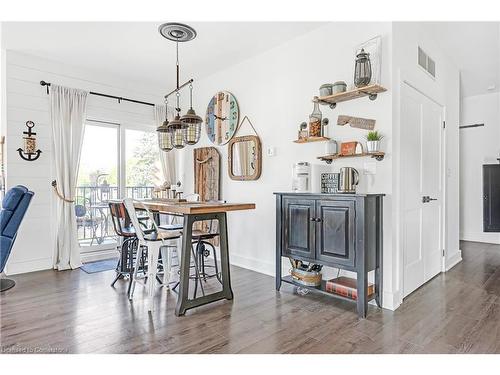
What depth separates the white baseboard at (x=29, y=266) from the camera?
3945 millimetres

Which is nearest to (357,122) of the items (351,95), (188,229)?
(351,95)

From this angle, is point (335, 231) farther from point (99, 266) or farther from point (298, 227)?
point (99, 266)

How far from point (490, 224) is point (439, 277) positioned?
9.65ft

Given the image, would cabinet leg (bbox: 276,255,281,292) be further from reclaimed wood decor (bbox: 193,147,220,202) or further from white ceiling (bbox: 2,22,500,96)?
white ceiling (bbox: 2,22,500,96)

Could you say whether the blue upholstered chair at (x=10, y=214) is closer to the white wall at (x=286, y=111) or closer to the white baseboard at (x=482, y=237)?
the white wall at (x=286, y=111)

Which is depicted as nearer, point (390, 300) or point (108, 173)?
point (390, 300)

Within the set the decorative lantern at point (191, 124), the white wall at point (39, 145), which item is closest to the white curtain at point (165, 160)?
the white wall at point (39, 145)

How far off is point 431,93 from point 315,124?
4.87 feet

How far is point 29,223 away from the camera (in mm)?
4129

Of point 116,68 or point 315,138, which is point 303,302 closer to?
point 315,138

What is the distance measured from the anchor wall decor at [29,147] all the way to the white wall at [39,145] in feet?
0.17

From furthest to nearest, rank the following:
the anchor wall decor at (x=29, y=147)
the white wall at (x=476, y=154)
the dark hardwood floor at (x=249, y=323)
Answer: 1. the white wall at (x=476, y=154)
2. the anchor wall decor at (x=29, y=147)
3. the dark hardwood floor at (x=249, y=323)

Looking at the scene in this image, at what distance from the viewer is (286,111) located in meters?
3.82
